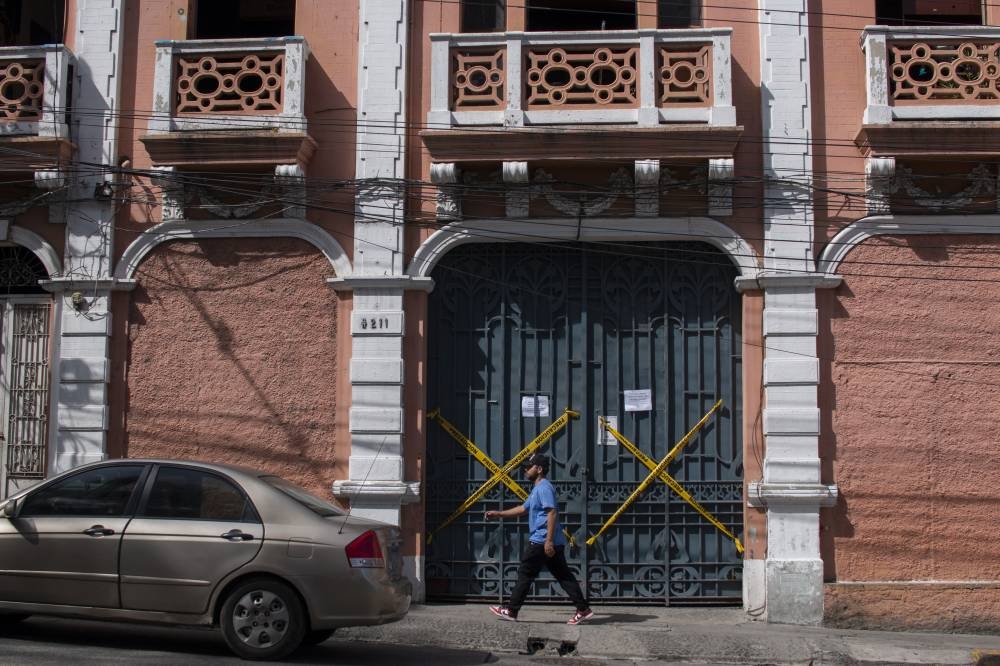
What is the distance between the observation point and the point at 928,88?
11.8 metres

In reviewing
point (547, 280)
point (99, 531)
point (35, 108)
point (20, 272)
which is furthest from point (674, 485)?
point (35, 108)

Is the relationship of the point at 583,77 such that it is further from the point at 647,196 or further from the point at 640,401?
the point at 640,401

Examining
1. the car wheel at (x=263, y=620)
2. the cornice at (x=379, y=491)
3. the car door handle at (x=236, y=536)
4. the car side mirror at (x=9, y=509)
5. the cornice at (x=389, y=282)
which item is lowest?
the car wheel at (x=263, y=620)

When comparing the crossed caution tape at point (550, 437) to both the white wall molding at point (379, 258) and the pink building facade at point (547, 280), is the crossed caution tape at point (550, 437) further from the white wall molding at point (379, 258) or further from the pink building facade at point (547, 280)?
the white wall molding at point (379, 258)

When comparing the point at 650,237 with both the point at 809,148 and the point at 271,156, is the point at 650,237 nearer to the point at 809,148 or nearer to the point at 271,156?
the point at 809,148

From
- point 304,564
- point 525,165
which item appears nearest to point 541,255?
point 525,165

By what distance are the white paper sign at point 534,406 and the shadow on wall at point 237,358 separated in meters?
2.04

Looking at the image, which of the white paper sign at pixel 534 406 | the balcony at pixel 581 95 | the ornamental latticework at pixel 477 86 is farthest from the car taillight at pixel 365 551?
the ornamental latticework at pixel 477 86

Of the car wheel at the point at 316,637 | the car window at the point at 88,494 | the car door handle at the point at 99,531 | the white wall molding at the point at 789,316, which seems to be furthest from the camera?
the white wall molding at the point at 789,316

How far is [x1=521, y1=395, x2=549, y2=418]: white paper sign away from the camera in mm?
12031

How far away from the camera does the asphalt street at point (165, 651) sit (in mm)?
8258

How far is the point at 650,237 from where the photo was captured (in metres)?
12.1

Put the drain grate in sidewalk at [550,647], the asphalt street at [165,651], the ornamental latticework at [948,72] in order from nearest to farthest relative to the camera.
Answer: the asphalt street at [165,651], the drain grate in sidewalk at [550,647], the ornamental latticework at [948,72]

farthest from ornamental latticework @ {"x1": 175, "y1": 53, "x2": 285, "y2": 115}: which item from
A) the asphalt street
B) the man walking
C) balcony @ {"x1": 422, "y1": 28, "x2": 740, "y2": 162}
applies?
the asphalt street
